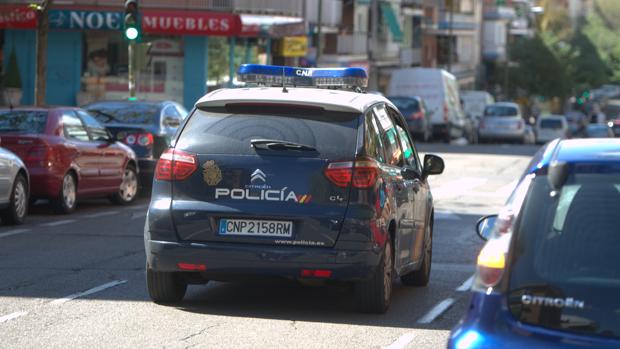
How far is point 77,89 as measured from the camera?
41906 mm

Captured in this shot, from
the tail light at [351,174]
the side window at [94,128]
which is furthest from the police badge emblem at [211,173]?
the side window at [94,128]

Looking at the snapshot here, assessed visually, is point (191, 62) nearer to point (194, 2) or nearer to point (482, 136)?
point (194, 2)

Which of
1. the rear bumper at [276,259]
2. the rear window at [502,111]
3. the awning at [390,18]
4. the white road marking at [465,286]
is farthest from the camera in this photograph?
the awning at [390,18]

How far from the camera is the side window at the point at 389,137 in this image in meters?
9.79

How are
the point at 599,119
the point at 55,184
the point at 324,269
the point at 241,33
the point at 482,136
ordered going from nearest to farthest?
the point at 324,269, the point at 55,184, the point at 241,33, the point at 482,136, the point at 599,119

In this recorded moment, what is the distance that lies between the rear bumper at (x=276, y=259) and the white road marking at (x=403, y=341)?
571mm

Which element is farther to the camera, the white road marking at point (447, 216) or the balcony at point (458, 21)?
the balcony at point (458, 21)

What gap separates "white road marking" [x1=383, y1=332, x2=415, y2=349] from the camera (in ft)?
26.6

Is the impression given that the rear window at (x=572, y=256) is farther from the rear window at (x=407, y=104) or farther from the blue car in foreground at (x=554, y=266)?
the rear window at (x=407, y=104)

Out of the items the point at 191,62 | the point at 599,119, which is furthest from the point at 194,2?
the point at 599,119

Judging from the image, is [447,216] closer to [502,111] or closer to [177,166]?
[177,166]

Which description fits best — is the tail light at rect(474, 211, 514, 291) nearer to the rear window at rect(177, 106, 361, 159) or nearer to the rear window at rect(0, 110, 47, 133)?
the rear window at rect(177, 106, 361, 159)

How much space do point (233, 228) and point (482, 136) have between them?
4656 centimetres

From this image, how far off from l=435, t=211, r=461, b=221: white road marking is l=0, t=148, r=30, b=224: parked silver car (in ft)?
18.5
